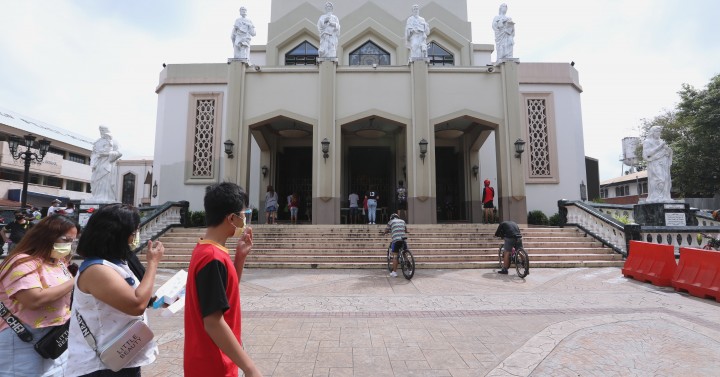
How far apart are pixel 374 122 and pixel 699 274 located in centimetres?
1197

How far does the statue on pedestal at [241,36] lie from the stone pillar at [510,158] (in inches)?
417

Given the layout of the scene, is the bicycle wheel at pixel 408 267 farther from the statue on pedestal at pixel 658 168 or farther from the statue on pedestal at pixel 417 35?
the statue on pedestal at pixel 417 35

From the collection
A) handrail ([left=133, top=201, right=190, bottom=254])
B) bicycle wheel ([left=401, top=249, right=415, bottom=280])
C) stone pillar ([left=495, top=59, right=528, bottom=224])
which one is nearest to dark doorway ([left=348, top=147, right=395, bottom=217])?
stone pillar ([left=495, top=59, right=528, bottom=224])

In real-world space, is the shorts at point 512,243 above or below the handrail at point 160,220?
below

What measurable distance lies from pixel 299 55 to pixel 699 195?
28088mm

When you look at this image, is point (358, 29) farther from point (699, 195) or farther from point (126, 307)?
point (699, 195)

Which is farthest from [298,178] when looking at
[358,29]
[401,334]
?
[401,334]

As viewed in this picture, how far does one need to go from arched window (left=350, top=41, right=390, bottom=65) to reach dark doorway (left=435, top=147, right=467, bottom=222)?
19.9 ft

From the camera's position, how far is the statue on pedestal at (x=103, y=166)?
12.5 meters

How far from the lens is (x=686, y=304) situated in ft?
19.4

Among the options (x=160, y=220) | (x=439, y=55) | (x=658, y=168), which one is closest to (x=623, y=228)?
(x=658, y=168)

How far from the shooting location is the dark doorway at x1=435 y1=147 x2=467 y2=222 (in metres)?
18.9

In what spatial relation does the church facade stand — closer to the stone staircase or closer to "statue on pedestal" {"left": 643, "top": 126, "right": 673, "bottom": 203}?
the stone staircase

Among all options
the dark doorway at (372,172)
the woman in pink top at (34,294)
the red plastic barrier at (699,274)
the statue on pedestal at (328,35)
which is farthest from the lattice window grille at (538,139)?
the woman in pink top at (34,294)
